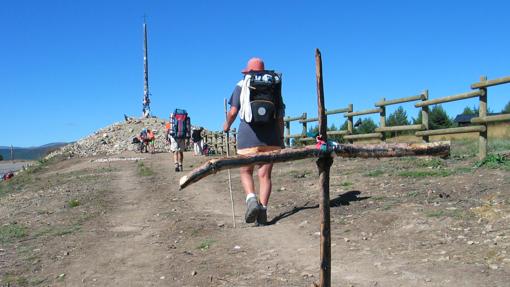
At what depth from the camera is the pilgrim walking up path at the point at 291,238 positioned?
447 centimetres

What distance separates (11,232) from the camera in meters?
7.58

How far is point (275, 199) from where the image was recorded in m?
8.34

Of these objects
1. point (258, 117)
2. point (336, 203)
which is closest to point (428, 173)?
point (336, 203)

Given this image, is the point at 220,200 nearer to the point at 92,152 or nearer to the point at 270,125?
the point at 270,125

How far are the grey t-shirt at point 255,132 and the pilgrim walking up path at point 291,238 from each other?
1.05 meters

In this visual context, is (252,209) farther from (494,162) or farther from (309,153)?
(494,162)

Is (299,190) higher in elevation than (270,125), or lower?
lower

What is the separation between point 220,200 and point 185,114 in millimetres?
6103

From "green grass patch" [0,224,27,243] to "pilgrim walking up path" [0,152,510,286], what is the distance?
61 millimetres

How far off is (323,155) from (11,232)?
5.99 meters

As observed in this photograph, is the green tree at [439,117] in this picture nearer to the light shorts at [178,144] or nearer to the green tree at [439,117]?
the green tree at [439,117]

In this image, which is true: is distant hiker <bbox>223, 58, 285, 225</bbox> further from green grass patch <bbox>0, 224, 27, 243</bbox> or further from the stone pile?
the stone pile

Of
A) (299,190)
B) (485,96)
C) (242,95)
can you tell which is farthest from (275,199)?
(485,96)

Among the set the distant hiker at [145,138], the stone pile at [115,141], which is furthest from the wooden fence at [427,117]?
the stone pile at [115,141]
